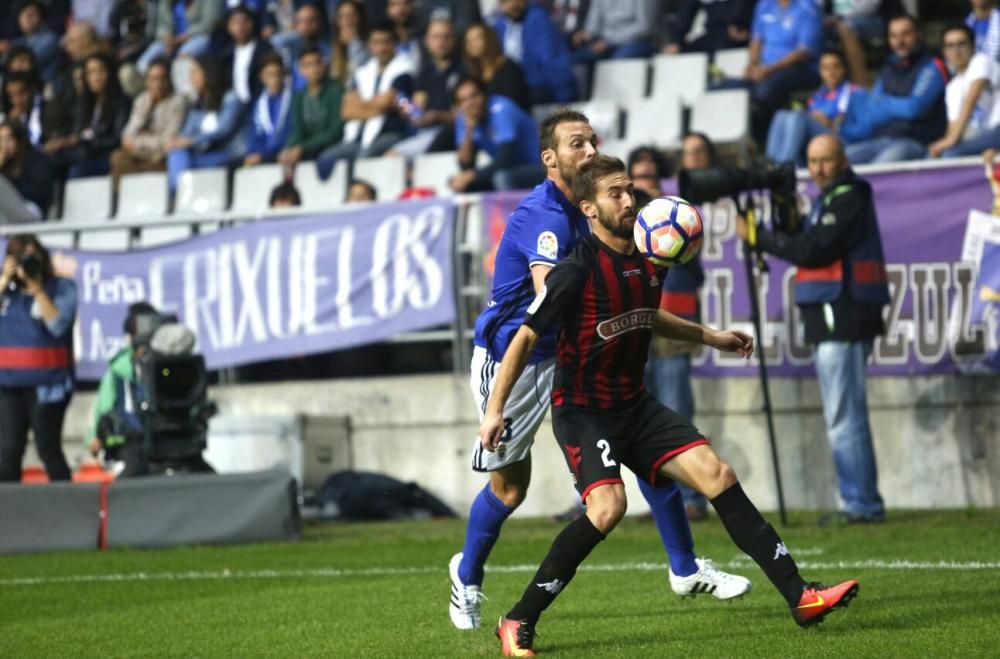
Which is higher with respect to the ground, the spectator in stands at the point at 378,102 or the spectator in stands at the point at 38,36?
the spectator in stands at the point at 38,36

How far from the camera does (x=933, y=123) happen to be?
50.5 feet

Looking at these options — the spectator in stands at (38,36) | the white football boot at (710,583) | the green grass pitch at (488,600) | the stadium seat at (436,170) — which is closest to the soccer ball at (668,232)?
the white football boot at (710,583)

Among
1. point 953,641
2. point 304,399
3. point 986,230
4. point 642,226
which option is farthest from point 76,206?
point 953,641

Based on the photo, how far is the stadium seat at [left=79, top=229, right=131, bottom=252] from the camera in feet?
55.7

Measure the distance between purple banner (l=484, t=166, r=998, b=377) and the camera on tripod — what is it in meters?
0.94

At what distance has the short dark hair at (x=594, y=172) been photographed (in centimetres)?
754

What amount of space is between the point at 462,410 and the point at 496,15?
5.68 metres

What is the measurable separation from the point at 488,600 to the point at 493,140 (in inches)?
316

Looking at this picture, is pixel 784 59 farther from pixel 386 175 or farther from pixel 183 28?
pixel 183 28

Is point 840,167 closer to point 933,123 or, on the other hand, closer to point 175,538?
point 933,123

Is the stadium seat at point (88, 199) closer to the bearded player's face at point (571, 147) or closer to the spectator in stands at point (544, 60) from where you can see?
the spectator in stands at point (544, 60)

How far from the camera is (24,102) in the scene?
69.8 ft

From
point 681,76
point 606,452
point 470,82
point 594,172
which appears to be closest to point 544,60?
point 681,76

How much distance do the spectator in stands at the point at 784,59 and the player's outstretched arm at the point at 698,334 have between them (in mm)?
9243
